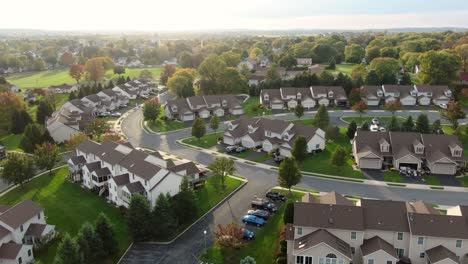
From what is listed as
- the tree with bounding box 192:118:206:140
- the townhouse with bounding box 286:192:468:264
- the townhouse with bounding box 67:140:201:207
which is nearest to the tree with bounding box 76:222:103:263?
the townhouse with bounding box 67:140:201:207

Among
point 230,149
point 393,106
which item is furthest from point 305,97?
point 230,149

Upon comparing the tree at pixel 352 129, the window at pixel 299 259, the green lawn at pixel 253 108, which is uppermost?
the tree at pixel 352 129

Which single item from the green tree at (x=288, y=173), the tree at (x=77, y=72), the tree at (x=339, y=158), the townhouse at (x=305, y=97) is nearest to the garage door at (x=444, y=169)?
the tree at (x=339, y=158)

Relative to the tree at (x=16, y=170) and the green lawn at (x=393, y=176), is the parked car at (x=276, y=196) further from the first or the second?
the tree at (x=16, y=170)

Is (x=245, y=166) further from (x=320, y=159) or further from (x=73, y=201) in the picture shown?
(x=73, y=201)

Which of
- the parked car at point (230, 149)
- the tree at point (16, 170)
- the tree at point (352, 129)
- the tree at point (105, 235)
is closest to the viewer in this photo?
the tree at point (105, 235)

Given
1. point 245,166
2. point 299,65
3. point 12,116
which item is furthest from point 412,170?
point 299,65

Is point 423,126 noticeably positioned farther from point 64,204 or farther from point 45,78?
point 45,78
